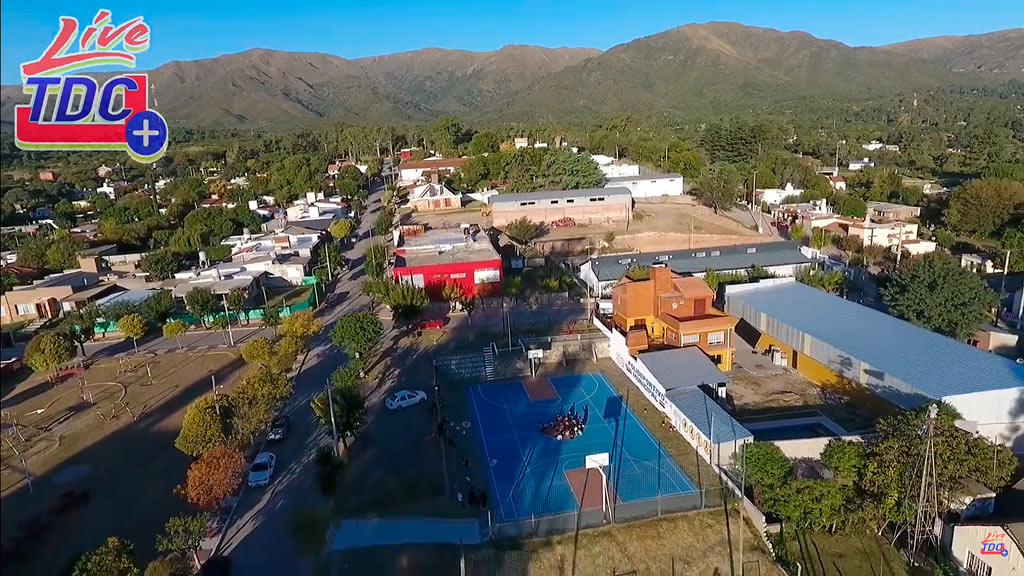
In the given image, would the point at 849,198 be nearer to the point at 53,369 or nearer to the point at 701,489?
the point at 701,489

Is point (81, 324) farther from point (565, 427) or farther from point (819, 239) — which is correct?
point (819, 239)

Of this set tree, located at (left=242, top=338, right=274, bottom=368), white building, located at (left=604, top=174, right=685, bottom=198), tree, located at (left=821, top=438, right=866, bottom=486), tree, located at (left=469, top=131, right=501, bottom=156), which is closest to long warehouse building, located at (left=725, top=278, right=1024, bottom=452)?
tree, located at (left=821, top=438, right=866, bottom=486)

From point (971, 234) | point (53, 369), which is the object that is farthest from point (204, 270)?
point (971, 234)

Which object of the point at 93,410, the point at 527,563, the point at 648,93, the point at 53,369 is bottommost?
the point at 527,563

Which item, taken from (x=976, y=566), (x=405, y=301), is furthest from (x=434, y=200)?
(x=976, y=566)

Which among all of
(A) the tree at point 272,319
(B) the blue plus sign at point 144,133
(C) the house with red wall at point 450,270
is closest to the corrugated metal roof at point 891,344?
(C) the house with red wall at point 450,270

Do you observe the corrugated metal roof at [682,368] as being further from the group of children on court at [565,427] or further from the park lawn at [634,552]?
the park lawn at [634,552]
